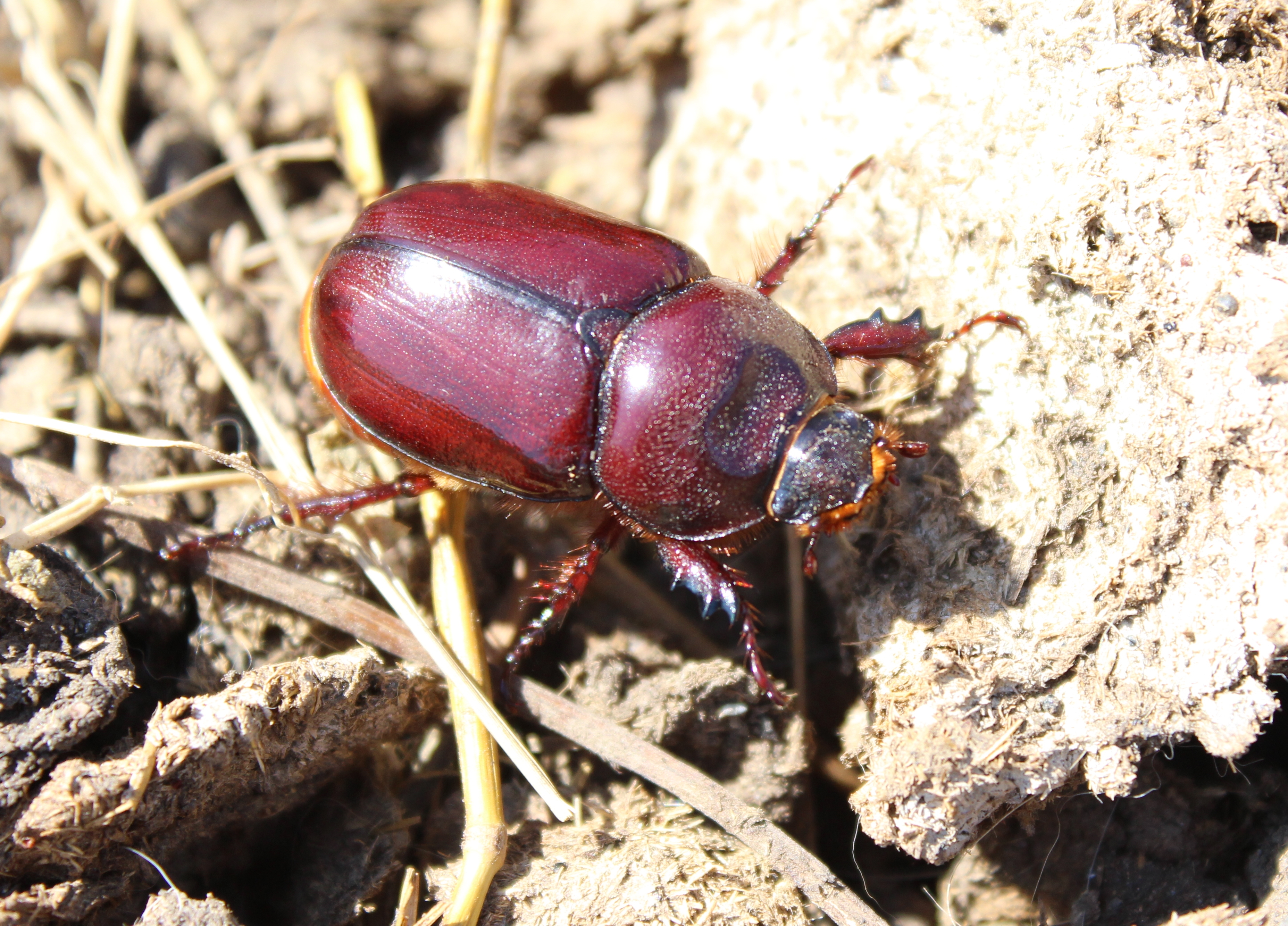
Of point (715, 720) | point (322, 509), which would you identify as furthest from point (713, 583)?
point (322, 509)

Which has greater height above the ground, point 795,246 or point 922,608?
point 795,246

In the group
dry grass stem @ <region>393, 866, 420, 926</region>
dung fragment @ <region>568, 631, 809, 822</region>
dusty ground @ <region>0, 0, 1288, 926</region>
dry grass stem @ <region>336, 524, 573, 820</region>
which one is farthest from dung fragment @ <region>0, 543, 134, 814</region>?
dung fragment @ <region>568, 631, 809, 822</region>

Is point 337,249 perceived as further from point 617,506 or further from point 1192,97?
point 1192,97

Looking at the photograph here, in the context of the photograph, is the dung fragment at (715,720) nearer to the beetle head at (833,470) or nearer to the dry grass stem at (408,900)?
the beetle head at (833,470)


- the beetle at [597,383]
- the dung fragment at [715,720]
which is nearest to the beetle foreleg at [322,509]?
the beetle at [597,383]

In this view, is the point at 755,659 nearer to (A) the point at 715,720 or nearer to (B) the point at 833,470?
(A) the point at 715,720

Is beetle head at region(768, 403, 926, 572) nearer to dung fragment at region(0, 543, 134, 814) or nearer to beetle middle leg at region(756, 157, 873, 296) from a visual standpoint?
beetle middle leg at region(756, 157, 873, 296)

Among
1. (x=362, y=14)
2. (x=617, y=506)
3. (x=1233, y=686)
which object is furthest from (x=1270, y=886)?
(x=362, y=14)
